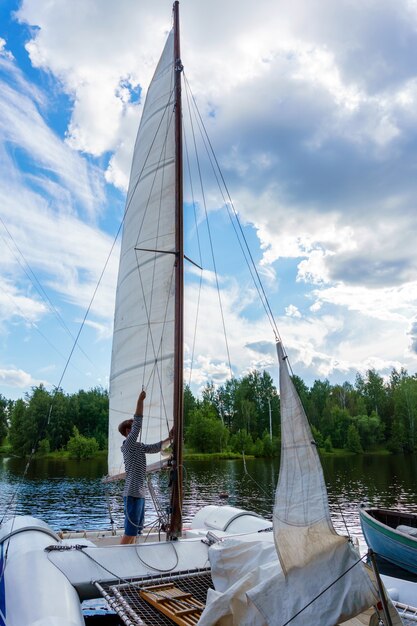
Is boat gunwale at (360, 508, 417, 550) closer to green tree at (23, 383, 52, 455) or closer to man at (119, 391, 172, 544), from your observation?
man at (119, 391, 172, 544)

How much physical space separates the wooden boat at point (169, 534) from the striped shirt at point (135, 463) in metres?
0.59

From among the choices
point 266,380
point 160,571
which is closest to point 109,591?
point 160,571

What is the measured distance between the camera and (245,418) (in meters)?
83.9

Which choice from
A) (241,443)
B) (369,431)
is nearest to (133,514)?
(241,443)

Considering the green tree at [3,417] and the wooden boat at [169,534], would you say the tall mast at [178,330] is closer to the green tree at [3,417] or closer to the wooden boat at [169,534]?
the wooden boat at [169,534]

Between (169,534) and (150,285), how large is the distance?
5.24 metres

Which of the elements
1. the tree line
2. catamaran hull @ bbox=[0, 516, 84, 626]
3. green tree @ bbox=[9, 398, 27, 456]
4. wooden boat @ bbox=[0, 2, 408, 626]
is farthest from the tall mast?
green tree @ bbox=[9, 398, 27, 456]

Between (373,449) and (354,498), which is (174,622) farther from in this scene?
(373,449)

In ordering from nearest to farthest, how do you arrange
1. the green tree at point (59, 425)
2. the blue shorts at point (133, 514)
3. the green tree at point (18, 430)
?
the blue shorts at point (133, 514) < the green tree at point (18, 430) < the green tree at point (59, 425)

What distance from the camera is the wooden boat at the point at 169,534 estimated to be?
455cm

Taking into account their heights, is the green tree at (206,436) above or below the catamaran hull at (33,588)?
above

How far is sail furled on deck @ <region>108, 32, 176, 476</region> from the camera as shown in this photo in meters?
10.4

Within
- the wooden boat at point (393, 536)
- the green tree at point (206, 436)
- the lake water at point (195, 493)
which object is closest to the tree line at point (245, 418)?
the green tree at point (206, 436)

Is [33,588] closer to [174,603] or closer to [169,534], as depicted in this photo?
[174,603]
